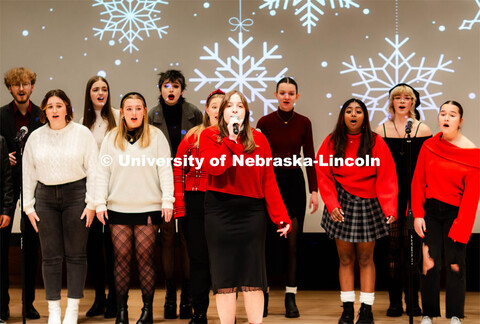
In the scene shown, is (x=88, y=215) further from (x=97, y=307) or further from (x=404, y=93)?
(x=404, y=93)

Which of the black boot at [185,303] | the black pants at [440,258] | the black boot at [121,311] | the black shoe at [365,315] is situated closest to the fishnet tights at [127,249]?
the black boot at [121,311]

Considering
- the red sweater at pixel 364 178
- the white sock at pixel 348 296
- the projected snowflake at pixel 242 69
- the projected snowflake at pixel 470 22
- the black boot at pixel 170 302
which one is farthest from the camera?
the projected snowflake at pixel 242 69

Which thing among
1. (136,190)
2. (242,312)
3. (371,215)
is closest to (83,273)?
(136,190)

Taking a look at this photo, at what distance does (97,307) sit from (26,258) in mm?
625

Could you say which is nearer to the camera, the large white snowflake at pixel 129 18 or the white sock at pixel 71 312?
the white sock at pixel 71 312

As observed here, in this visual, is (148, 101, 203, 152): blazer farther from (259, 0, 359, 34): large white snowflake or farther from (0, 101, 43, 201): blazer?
(259, 0, 359, 34): large white snowflake

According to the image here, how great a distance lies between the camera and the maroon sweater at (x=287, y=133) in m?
4.37

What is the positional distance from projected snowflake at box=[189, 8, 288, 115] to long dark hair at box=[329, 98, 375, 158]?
113 cm

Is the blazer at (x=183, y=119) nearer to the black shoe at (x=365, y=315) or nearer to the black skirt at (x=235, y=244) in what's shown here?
the black skirt at (x=235, y=244)

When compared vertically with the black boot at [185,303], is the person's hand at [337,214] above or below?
above

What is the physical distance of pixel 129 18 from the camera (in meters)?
4.98

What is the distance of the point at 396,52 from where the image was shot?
16.2ft

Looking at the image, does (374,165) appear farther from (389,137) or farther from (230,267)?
(230,267)

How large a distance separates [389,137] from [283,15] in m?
1.44
